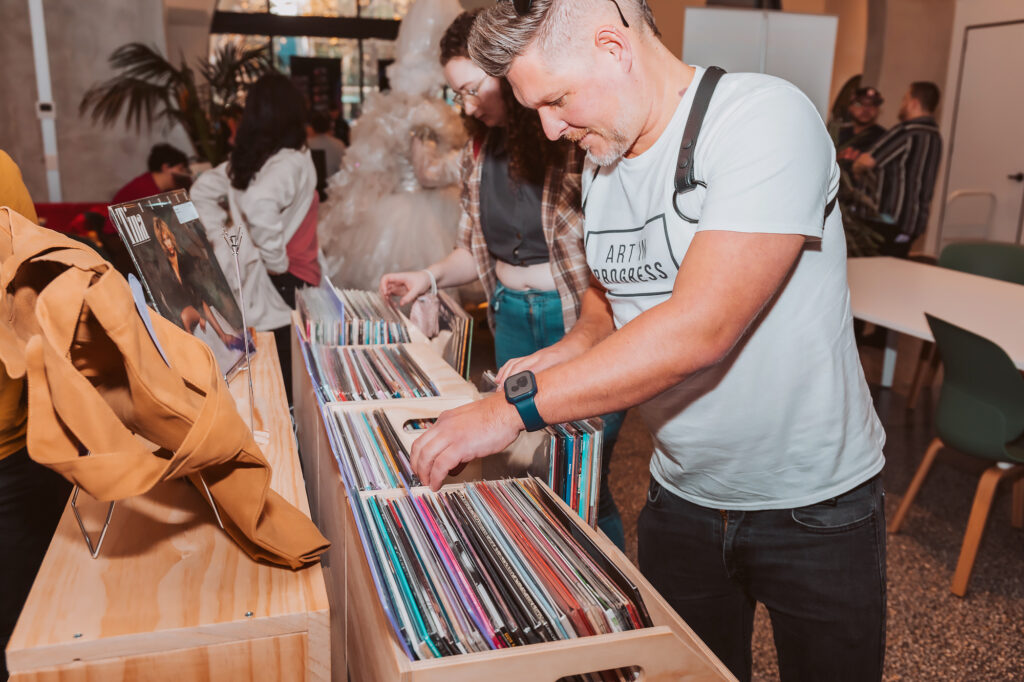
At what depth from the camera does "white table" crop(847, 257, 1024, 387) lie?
299 cm

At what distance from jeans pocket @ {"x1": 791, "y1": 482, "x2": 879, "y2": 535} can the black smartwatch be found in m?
0.48

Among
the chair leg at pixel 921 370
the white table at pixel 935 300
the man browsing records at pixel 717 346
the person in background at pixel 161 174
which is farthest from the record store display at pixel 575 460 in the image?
the person in background at pixel 161 174

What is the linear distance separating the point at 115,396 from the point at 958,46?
8959 mm

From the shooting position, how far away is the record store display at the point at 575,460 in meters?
1.26

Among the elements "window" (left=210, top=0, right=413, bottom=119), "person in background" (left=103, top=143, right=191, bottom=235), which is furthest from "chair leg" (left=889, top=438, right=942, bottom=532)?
"window" (left=210, top=0, right=413, bottom=119)

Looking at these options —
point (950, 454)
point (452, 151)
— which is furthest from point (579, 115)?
point (452, 151)

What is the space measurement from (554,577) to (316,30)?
11.3 m

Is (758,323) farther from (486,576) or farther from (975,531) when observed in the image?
(975,531)

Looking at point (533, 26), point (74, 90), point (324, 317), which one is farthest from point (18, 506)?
point (74, 90)

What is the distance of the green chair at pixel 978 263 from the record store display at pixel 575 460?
11.9 feet

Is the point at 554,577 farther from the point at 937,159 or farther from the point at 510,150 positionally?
the point at 937,159

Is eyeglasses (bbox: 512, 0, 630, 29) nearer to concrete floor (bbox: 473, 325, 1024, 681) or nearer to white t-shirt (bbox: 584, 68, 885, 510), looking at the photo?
white t-shirt (bbox: 584, 68, 885, 510)

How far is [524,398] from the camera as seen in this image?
97 centimetres

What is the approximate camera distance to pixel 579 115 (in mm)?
1098
